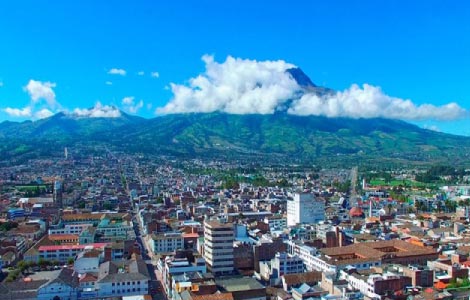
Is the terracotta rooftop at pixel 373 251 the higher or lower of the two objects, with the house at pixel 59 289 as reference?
higher

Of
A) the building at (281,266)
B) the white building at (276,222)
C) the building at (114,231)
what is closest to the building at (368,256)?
the building at (281,266)

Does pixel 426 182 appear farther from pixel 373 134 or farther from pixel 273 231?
pixel 373 134

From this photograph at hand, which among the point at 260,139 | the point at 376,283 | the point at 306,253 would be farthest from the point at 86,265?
the point at 260,139

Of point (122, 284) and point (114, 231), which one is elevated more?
point (114, 231)

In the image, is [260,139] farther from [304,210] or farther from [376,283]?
[376,283]

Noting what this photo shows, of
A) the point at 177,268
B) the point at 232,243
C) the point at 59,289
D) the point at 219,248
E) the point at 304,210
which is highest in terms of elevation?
the point at 304,210

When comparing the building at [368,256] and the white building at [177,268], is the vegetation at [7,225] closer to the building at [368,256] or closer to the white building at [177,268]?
the white building at [177,268]
